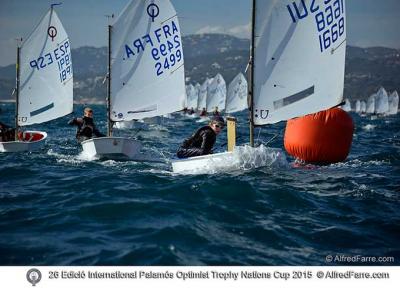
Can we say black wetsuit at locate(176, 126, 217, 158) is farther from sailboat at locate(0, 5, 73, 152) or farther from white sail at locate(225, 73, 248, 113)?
A: white sail at locate(225, 73, 248, 113)

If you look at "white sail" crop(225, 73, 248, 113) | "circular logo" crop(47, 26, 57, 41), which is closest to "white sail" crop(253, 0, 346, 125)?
"circular logo" crop(47, 26, 57, 41)

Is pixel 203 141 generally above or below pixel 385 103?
below

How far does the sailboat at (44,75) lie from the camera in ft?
65.1

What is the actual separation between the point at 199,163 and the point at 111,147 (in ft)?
11.9

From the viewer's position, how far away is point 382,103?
90000 millimetres

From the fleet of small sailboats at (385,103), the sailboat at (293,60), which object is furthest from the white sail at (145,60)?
the fleet of small sailboats at (385,103)

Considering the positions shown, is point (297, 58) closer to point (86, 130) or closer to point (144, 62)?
point (144, 62)

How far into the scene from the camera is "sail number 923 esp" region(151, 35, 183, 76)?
17.4m

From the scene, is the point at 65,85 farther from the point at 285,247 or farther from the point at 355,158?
the point at 285,247

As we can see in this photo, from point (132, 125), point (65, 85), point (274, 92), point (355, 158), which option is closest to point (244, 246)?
point (274, 92)

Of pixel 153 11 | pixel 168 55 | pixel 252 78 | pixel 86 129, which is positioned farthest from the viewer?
pixel 168 55

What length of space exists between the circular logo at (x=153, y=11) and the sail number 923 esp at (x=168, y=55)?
3.28ft
